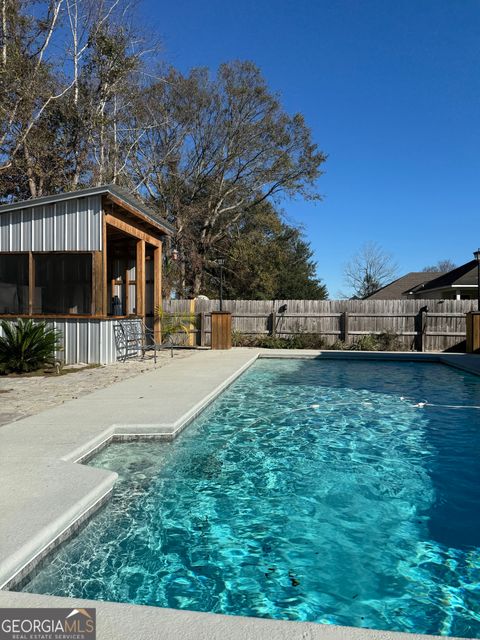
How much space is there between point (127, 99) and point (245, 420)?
18.4 metres

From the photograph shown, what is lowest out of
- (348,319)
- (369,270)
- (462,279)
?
(348,319)

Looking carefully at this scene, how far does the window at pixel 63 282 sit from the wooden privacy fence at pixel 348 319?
5.78m

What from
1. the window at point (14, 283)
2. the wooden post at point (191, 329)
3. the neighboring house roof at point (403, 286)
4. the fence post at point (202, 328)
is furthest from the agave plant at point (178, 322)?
the neighboring house roof at point (403, 286)

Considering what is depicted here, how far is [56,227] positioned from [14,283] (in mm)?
1744

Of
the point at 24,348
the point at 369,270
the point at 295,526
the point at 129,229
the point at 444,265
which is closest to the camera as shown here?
the point at 295,526

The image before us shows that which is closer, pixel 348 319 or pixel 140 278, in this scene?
pixel 140 278

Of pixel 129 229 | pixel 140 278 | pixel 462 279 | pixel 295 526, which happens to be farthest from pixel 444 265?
pixel 295 526

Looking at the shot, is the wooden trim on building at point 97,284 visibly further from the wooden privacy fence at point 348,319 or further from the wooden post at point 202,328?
the wooden post at point 202,328

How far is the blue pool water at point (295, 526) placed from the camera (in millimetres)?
2416

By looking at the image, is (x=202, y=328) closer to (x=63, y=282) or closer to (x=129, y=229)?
(x=129, y=229)

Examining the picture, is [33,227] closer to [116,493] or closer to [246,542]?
[116,493]

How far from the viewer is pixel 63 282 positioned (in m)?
10.7

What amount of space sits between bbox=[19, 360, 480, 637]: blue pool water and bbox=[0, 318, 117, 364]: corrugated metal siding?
5.02 metres

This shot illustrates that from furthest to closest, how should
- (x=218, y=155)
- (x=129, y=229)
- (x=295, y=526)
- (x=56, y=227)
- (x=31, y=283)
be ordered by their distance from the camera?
(x=218, y=155)
(x=129, y=229)
(x=31, y=283)
(x=56, y=227)
(x=295, y=526)
